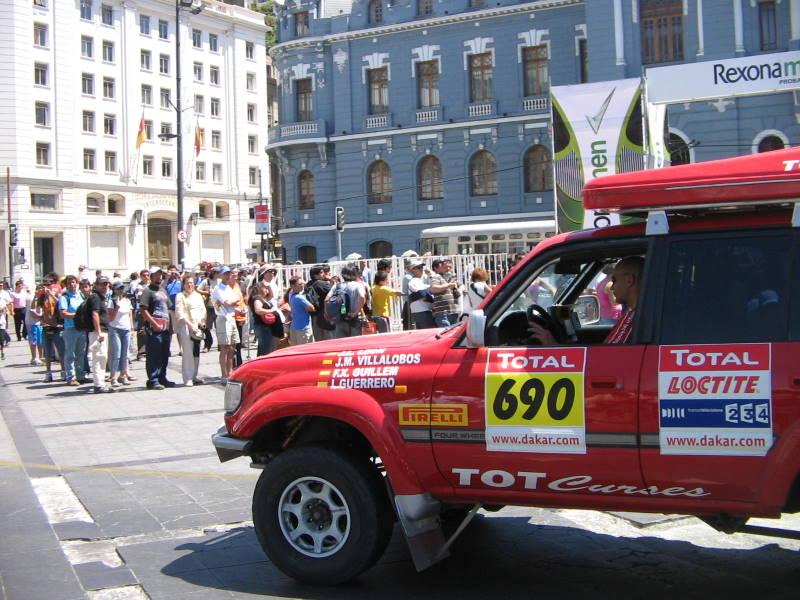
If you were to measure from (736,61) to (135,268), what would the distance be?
55.5 metres

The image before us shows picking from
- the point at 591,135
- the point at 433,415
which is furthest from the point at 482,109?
the point at 433,415

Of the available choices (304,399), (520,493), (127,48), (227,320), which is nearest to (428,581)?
(520,493)

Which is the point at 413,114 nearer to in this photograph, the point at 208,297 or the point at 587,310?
the point at 208,297

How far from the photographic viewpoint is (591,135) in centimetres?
1391

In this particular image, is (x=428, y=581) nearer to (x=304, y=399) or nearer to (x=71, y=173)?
(x=304, y=399)

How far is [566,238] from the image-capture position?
5301mm

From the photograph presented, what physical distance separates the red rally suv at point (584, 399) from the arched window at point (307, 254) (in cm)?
4106

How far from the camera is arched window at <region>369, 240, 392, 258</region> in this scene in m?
44.8

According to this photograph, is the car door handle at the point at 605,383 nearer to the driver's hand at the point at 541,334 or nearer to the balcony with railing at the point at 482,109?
the driver's hand at the point at 541,334

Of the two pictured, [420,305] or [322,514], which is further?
[420,305]

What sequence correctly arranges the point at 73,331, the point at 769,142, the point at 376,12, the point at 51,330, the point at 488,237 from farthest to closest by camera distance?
1. the point at 376,12
2. the point at 488,237
3. the point at 769,142
4. the point at 51,330
5. the point at 73,331

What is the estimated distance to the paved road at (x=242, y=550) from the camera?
218 inches

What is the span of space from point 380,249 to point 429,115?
665cm

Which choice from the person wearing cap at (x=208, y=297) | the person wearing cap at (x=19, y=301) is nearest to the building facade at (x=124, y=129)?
the person wearing cap at (x=19, y=301)
